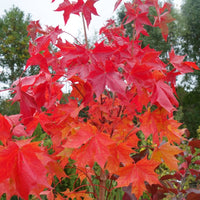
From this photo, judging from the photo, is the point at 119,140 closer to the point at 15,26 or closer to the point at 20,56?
the point at 20,56

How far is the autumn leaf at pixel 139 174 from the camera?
851 millimetres

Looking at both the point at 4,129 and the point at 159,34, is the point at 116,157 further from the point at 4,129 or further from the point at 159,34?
the point at 159,34

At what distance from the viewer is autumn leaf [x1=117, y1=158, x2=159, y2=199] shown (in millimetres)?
851

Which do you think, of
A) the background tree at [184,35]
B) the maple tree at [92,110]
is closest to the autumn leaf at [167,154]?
the maple tree at [92,110]

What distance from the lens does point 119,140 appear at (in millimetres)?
988

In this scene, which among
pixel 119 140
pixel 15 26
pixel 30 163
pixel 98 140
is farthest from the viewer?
pixel 15 26

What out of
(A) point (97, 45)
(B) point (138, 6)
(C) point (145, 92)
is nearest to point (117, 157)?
(C) point (145, 92)

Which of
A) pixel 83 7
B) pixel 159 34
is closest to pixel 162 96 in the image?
pixel 83 7

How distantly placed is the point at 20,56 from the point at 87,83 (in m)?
12.3

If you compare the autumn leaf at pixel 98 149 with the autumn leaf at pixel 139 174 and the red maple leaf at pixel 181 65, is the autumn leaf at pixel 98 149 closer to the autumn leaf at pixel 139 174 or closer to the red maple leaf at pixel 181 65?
the autumn leaf at pixel 139 174

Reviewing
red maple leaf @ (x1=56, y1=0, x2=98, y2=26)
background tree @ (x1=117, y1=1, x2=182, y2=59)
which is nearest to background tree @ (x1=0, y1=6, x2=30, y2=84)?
background tree @ (x1=117, y1=1, x2=182, y2=59)

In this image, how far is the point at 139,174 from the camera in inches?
33.9

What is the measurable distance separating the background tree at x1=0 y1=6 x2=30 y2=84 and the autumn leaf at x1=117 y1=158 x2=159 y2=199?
492 inches

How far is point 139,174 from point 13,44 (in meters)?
13.5
